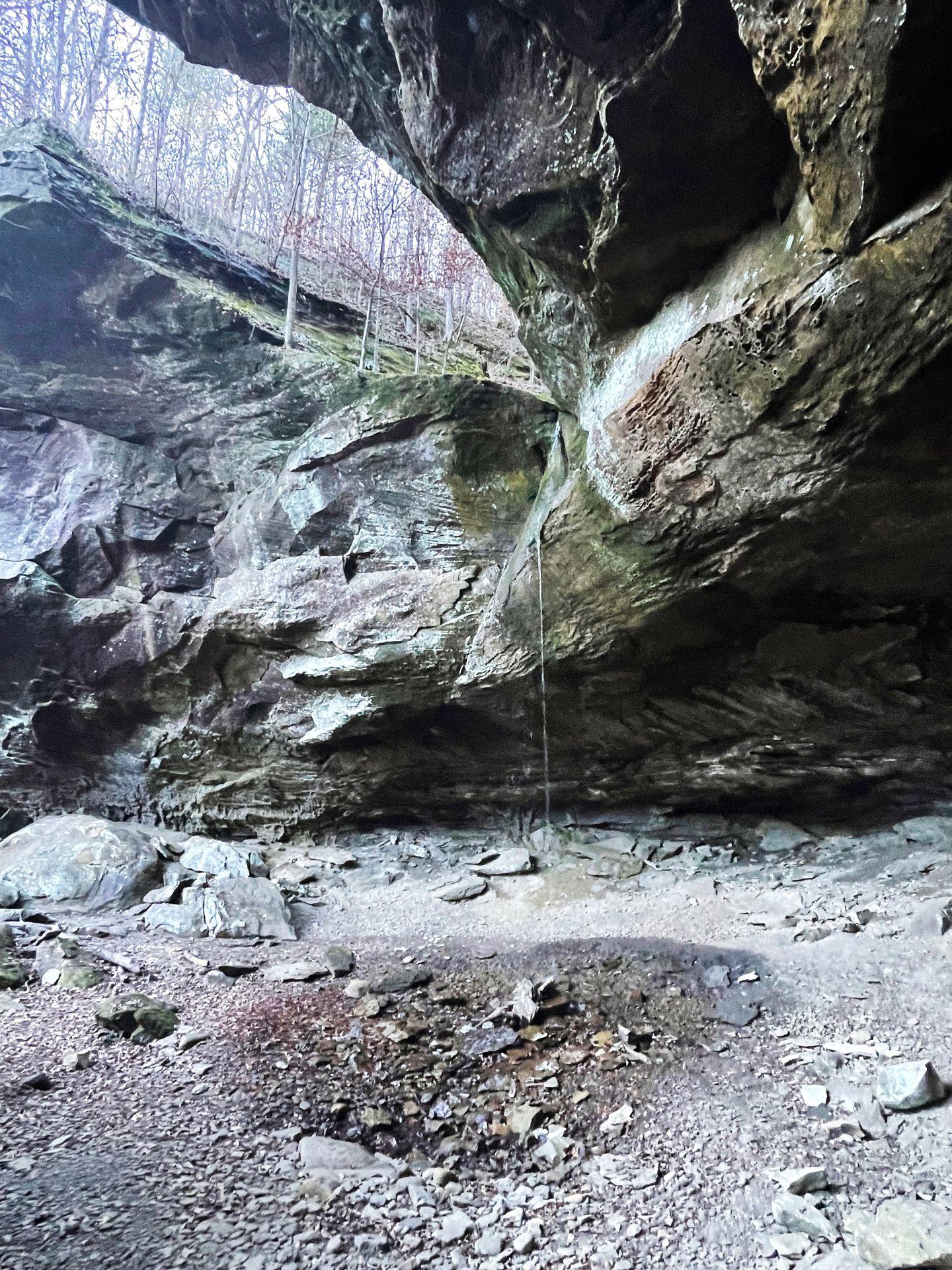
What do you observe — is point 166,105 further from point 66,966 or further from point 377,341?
point 66,966

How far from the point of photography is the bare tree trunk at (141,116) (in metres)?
17.0

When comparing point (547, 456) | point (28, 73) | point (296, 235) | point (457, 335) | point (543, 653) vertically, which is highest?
point (28, 73)

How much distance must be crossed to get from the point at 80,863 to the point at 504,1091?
6.13m

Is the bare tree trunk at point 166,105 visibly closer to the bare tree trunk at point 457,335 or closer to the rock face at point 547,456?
the rock face at point 547,456

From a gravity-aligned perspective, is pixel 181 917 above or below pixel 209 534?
below

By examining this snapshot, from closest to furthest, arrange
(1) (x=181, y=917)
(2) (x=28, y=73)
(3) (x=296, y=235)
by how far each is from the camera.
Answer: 1. (1) (x=181, y=917)
2. (3) (x=296, y=235)
3. (2) (x=28, y=73)

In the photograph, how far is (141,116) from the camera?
1747 centimetres

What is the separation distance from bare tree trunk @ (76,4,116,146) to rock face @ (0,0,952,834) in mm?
7686

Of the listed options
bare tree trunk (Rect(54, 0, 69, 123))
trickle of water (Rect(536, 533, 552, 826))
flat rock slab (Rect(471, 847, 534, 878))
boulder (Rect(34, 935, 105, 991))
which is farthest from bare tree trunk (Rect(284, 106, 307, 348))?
boulder (Rect(34, 935, 105, 991))

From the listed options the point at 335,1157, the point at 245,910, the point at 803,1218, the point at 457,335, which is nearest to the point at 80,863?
the point at 245,910

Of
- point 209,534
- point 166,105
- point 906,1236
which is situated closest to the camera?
point 906,1236

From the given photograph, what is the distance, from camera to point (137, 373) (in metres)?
11.8

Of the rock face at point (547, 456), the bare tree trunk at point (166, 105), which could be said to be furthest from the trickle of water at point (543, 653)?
the bare tree trunk at point (166, 105)

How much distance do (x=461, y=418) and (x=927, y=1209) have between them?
9430 mm
